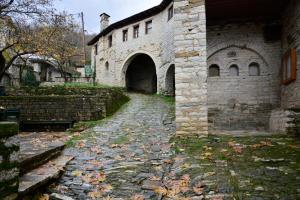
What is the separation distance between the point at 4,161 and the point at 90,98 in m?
7.14

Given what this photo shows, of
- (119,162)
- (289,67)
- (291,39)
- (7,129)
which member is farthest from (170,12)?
(7,129)

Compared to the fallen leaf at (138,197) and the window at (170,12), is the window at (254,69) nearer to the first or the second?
the fallen leaf at (138,197)

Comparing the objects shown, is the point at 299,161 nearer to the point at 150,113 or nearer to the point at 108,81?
the point at 150,113

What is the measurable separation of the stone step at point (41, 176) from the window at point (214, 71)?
6.83 m

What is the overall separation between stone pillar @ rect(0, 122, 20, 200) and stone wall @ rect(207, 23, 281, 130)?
7523 millimetres

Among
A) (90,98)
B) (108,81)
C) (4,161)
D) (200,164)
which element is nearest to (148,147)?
(200,164)

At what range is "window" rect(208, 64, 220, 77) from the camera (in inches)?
384

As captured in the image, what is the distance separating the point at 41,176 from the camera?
3.21 m

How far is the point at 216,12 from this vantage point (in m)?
8.65

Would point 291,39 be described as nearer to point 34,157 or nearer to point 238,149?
point 238,149

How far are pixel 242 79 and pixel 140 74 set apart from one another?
13.7 m

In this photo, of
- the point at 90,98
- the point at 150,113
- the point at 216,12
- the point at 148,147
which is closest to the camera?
the point at 148,147

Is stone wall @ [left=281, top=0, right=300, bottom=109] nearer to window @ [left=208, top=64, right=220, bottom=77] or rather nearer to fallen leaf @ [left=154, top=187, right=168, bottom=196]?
window @ [left=208, top=64, right=220, bottom=77]

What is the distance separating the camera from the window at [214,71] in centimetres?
976
